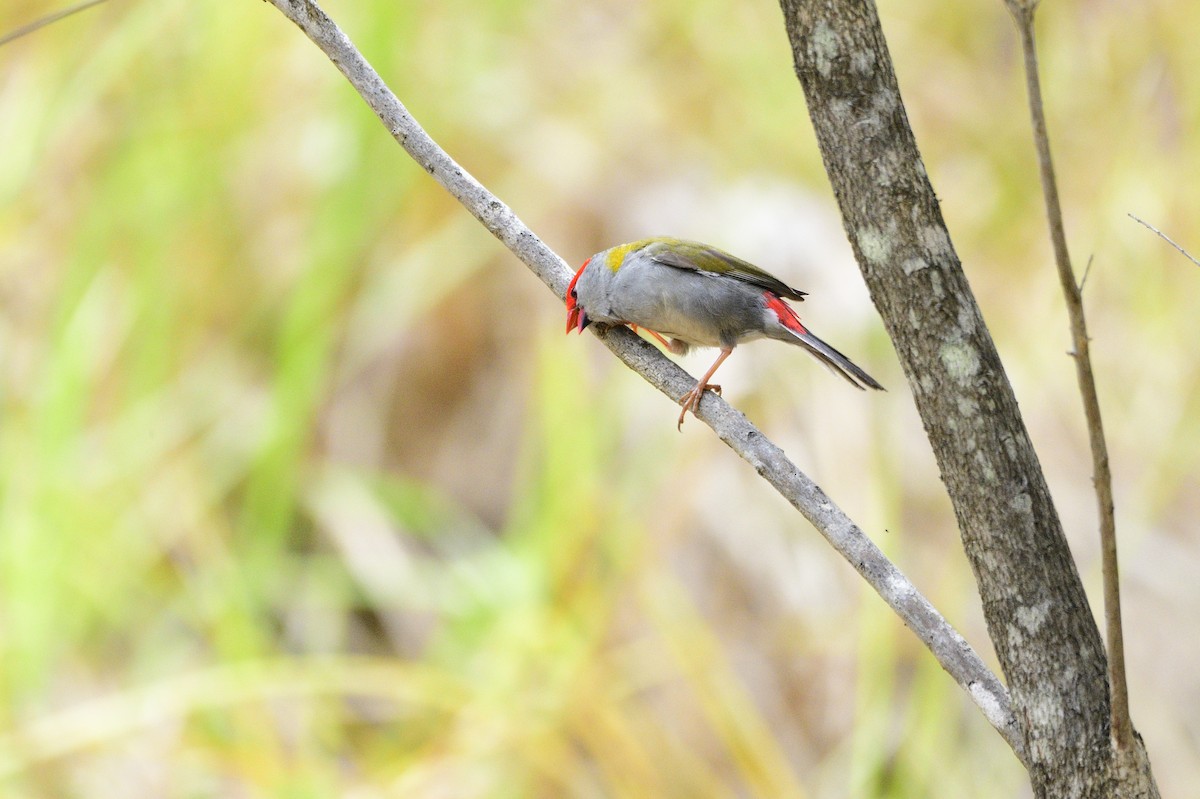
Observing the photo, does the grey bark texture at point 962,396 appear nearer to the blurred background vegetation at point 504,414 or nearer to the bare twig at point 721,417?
the bare twig at point 721,417

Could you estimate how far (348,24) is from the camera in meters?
4.11

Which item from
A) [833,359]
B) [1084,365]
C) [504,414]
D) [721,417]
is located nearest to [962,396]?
[1084,365]

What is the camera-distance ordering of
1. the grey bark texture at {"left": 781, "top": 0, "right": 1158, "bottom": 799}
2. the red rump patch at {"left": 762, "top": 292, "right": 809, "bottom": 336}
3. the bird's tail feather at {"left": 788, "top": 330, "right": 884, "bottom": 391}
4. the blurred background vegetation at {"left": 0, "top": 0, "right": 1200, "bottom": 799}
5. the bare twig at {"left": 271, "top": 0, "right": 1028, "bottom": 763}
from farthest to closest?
1. the blurred background vegetation at {"left": 0, "top": 0, "right": 1200, "bottom": 799}
2. the red rump patch at {"left": 762, "top": 292, "right": 809, "bottom": 336}
3. the bird's tail feather at {"left": 788, "top": 330, "right": 884, "bottom": 391}
4. the bare twig at {"left": 271, "top": 0, "right": 1028, "bottom": 763}
5. the grey bark texture at {"left": 781, "top": 0, "right": 1158, "bottom": 799}

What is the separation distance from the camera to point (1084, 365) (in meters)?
1.05

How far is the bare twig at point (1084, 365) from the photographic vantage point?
97 cm

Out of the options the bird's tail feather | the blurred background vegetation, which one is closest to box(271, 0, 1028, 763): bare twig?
the bird's tail feather

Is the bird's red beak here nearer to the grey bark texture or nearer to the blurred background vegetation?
the grey bark texture

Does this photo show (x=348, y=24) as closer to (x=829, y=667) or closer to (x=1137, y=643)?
(x=829, y=667)

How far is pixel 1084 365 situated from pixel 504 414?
4.22m

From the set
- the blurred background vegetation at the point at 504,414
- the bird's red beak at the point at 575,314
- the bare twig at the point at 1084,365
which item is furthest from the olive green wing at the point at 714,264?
the blurred background vegetation at the point at 504,414

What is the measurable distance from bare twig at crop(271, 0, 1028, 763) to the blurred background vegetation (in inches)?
79.1

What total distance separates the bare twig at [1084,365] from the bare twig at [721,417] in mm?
185

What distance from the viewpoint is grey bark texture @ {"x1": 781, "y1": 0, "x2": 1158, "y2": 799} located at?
1237 millimetres

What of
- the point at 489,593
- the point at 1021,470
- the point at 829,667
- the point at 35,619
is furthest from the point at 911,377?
the point at 35,619
